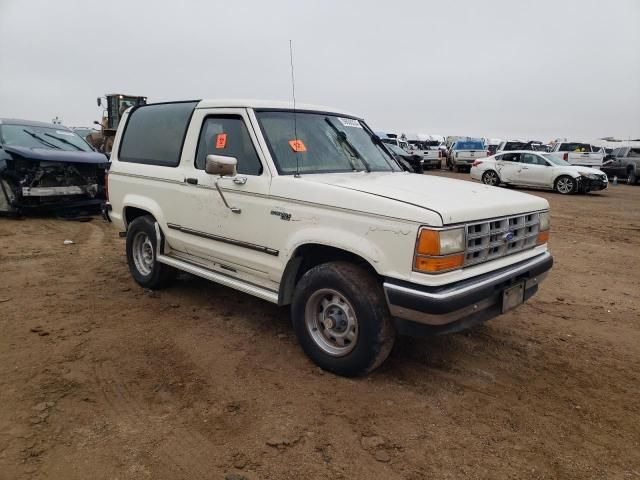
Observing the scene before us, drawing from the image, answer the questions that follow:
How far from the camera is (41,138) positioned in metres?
9.62

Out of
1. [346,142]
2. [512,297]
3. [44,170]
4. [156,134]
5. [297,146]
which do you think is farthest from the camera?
[44,170]

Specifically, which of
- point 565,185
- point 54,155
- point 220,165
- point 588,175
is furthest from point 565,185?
point 220,165

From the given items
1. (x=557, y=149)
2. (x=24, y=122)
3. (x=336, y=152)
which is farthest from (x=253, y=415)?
(x=557, y=149)

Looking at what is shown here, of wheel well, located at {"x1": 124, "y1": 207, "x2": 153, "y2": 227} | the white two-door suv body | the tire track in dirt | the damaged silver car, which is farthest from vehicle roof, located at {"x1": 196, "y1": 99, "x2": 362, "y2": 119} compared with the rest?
the damaged silver car

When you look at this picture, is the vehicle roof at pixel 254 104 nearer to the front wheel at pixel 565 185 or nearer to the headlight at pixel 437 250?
the headlight at pixel 437 250

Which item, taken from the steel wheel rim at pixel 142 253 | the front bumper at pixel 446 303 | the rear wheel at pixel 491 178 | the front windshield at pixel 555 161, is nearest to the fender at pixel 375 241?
the front bumper at pixel 446 303

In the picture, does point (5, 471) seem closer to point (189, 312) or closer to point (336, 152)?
point (189, 312)

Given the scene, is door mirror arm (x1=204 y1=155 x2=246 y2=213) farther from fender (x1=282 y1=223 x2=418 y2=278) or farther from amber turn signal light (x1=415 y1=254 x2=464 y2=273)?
amber turn signal light (x1=415 y1=254 x2=464 y2=273)

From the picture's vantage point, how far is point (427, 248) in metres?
2.89

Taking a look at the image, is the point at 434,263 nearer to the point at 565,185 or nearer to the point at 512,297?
the point at 512,297

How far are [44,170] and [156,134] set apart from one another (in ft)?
16.8

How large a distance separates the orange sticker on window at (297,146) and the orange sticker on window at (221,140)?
62 cm

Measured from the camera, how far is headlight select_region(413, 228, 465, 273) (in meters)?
2.88

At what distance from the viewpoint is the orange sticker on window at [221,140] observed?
13.7ft
